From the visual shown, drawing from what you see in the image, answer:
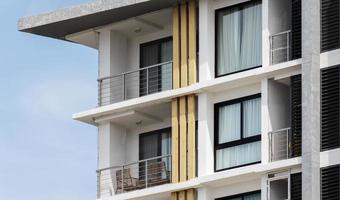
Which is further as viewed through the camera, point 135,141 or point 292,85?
point 135,141

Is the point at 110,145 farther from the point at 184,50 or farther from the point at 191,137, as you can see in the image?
the point at 184,50

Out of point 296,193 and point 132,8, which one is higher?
point 132,8

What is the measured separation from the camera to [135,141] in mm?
74062

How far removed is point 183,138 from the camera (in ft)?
234

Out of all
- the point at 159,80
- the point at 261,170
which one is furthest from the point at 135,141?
the point at 261,170

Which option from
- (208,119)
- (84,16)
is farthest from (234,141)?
(84,16)

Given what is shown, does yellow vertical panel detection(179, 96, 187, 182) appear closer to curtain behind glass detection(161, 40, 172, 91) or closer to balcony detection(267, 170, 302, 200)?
curtain behind glass detection(161, 40, 172, 91)

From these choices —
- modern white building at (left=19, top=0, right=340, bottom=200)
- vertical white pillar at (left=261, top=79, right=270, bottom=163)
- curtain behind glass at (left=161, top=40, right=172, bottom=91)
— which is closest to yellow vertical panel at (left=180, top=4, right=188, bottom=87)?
modern white building at (left=19, top=0, right=340, bottom=200)

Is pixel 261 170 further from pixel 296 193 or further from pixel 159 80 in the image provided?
pixel 159 80

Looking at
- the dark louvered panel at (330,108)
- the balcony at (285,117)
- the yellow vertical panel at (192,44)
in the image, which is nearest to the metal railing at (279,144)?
the balcony at (285,117)

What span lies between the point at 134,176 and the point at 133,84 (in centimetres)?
333

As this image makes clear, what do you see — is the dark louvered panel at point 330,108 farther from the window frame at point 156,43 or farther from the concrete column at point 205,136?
the window frame at point 156,43

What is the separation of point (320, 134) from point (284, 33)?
423 centimetres

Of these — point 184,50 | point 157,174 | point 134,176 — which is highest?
point 184,50
